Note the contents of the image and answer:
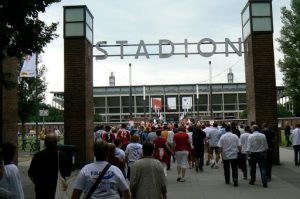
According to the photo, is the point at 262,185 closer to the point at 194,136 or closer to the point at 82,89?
the point at 194,136

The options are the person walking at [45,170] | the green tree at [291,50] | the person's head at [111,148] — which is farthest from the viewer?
the green tree at [291,50]

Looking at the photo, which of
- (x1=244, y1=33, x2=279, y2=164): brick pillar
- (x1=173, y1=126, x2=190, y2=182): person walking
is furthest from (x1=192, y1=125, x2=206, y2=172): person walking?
(x1=244, y1=33, x2=279, y2=164): brick pillar

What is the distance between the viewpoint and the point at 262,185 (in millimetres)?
14109

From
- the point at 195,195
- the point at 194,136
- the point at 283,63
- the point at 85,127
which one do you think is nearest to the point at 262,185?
the point at 195,195

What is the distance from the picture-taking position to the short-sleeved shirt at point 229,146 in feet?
46.6

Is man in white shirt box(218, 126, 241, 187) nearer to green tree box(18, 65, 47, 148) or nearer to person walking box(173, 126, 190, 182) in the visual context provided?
person walking box(173, 126, 190, 182)

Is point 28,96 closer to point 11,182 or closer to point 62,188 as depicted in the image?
point 62,188

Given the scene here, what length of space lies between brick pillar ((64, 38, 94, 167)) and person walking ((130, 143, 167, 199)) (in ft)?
43.9

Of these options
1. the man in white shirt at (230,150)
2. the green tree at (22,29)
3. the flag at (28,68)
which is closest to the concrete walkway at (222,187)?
the man in white shirt at (230,150)

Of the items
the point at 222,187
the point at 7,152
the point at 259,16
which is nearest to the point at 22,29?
the point at 7,152

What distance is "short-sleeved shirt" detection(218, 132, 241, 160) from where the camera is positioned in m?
14.2

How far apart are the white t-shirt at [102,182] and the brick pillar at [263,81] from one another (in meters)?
15.2

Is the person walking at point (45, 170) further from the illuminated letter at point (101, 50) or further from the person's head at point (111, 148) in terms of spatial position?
the illuminated letter at point (101, 50)

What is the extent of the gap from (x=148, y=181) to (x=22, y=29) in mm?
5687
